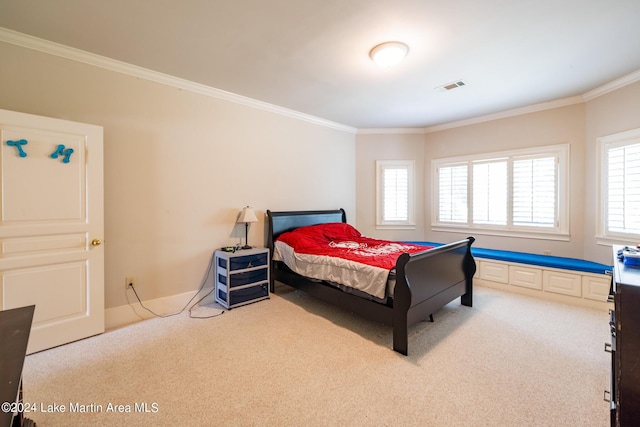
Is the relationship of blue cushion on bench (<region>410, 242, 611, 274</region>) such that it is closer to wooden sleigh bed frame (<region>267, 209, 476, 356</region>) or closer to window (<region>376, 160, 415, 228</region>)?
wooden sleigh bed frame (<region>267, 209, 476, 356</region>)

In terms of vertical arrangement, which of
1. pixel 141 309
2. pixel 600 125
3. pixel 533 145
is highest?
pixel 600 125

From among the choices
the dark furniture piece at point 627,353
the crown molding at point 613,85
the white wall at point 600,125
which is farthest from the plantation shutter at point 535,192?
the dark furniture piece at point 627,353

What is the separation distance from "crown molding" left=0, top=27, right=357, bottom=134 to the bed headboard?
1.54m

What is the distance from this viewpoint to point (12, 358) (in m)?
0.92

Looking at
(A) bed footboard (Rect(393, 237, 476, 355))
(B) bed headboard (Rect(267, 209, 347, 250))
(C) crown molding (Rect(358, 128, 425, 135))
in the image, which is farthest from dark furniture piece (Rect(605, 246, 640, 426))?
(C) crown molding (Rect(358, 128, 425, 135))

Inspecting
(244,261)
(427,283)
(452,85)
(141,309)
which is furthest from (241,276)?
(452,85)

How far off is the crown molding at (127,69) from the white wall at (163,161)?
49 mm

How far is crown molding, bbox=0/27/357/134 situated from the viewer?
2299 millimetres

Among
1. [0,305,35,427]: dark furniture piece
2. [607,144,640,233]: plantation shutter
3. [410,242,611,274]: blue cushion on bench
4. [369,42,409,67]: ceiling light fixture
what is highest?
[369,42,409,67]: ceiling light fixture

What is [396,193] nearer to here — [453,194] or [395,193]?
[395,193]

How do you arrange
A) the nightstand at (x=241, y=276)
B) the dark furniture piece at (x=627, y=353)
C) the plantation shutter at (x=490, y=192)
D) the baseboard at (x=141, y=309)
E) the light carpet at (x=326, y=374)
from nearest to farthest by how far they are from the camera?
the dark furniture piece at (x=627, y=353) → the light carpet at (x=326, y=374) → the baseboard at (x=141, y=309) → the nightstand at (x=241, y=276) → the plantation shutter at (x=490, y=192)

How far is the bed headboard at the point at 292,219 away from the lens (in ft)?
12.5

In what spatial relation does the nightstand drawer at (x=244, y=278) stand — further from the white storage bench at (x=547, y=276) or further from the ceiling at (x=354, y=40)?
the white storage bench at (x=547, y=276)

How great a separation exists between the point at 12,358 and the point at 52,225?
6.29 ft
